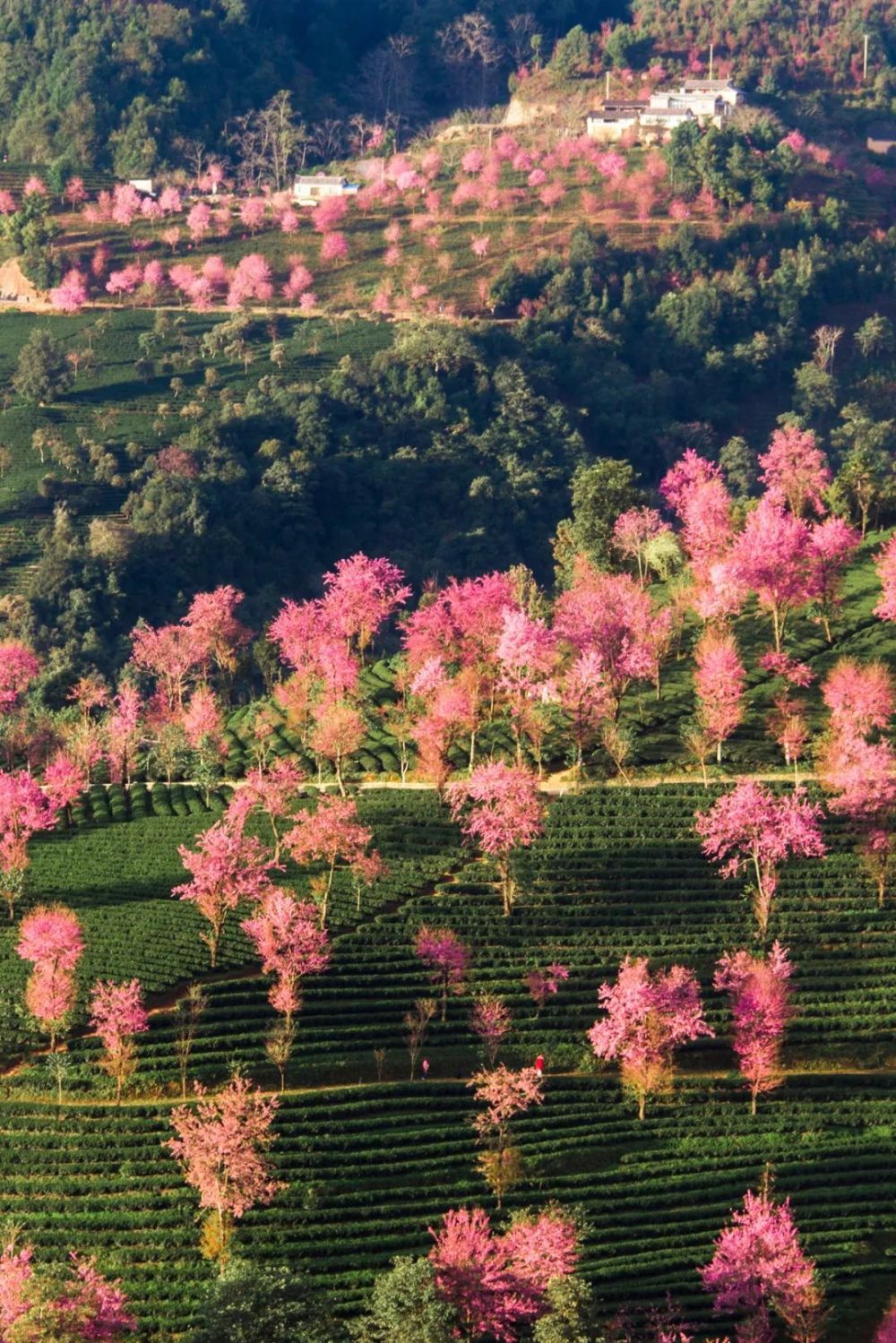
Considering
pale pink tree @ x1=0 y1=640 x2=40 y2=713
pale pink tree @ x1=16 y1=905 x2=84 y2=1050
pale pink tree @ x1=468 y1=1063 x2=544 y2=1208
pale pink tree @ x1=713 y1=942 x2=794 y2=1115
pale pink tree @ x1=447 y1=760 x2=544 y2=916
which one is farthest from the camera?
pale pink tree @ x1=0 y1=640 x2=40 y2=713

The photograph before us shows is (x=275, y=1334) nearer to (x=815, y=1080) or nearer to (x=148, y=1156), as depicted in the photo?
(x=148, y=1156)


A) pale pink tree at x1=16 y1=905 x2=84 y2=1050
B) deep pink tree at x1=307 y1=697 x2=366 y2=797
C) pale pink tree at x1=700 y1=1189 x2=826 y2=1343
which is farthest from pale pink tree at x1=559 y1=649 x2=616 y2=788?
pale pink tree at x1=700 y1=1189 x2=826 y2=1343

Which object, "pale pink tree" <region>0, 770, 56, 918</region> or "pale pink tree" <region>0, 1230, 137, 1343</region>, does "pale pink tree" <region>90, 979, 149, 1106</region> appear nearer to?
"pale pink tree" <region>0, 770, 56, 918</region>

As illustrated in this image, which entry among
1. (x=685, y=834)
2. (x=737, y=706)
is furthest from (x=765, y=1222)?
(x=737, y=706)

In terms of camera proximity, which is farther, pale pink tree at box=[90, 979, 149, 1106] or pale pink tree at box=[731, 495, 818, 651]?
pale pink tree at box=[731, 495, 818, 651]

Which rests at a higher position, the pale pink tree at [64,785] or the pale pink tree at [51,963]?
the pale pink tree at [64,785]

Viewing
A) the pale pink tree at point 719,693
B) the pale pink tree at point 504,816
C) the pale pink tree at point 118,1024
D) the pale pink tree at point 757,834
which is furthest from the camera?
the pale pink tree at point 719,693

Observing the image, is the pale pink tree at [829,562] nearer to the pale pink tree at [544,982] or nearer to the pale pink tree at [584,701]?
the pale pink tree at [584,701]

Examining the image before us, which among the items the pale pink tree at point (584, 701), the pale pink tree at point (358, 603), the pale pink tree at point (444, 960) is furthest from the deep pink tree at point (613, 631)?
the pale pink tree at point (444, 960)
